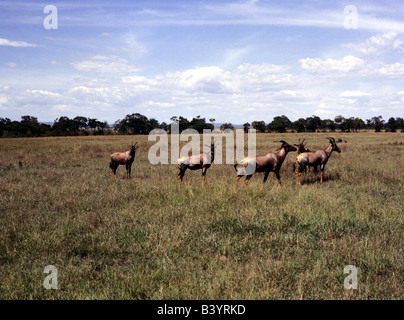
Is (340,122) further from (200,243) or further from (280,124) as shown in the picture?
(200,243)

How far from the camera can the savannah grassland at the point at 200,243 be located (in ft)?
12.4

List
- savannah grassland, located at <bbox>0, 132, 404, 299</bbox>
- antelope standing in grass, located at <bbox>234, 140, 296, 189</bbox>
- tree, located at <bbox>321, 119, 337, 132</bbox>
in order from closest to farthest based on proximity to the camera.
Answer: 1. savannah grassland, located at <bbox>0, 132, 404, 299</bbox>
2. antelope standing in grass, located at <bbox>234, 140, 296, 189</bbox>
3. tree, located at <bbox>321, 119, 337, 132</bbox>

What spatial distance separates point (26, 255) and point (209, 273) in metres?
3.19

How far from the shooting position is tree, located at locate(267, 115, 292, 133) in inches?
4237

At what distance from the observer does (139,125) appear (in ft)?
315

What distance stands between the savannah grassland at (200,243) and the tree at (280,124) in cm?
10146

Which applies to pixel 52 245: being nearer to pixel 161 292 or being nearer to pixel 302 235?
pixel 161 292

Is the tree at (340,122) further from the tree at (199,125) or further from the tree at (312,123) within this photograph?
the tree at (199,125)

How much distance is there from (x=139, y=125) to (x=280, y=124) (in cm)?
5454

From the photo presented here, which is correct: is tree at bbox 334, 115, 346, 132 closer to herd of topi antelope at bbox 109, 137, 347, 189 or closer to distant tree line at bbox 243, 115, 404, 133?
distant tree line at bbox 243, 115, 404, 133

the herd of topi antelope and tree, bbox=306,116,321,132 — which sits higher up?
tree, bbox=306,116,321,132

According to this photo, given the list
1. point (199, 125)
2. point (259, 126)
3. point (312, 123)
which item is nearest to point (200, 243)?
point (199, 125)

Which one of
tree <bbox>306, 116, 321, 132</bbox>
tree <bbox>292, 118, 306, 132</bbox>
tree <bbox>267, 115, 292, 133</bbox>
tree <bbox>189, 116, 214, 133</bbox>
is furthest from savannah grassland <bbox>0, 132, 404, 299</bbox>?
tree <bbox>306, 116, 321, 132</bbox>
